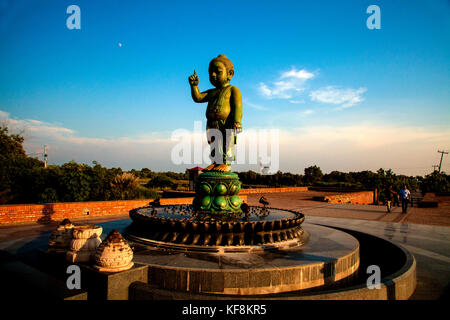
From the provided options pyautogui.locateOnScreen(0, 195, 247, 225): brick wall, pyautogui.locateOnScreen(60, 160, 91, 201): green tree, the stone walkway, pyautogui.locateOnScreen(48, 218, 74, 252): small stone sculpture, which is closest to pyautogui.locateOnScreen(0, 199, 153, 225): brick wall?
pyautogui.locateOnScreen(0, 195, 247, 225): brick wall

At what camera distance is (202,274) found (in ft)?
12.7

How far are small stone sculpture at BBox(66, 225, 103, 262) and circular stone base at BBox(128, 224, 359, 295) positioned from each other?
0.72 m

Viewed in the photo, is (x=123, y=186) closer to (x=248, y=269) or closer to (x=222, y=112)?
(x=222, y=112)

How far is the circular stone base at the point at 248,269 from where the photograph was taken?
388cm

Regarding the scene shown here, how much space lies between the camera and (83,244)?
13.4ft

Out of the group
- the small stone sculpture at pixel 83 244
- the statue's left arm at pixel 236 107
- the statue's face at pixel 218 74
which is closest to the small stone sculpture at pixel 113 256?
the small stone sculpture at pixel 83 244

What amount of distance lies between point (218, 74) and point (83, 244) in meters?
5.48

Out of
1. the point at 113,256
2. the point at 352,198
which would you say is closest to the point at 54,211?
the point at 113,256

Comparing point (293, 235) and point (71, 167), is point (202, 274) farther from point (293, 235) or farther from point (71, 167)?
point (71, 167)

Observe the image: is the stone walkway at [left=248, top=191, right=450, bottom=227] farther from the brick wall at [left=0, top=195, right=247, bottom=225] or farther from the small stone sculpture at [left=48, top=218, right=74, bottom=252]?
→ the small stone sculpture at [left=48, top=218, right=74, bottom=252]

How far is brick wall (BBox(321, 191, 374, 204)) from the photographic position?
24.3 meters

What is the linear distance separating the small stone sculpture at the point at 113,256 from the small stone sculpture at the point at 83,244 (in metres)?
0.44

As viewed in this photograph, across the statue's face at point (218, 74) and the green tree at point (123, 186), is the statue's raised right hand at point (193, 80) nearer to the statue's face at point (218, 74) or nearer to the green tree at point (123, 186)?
the statue's face at point (218, 74)

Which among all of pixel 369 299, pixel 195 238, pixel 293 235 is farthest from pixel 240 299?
pixel 293 235
